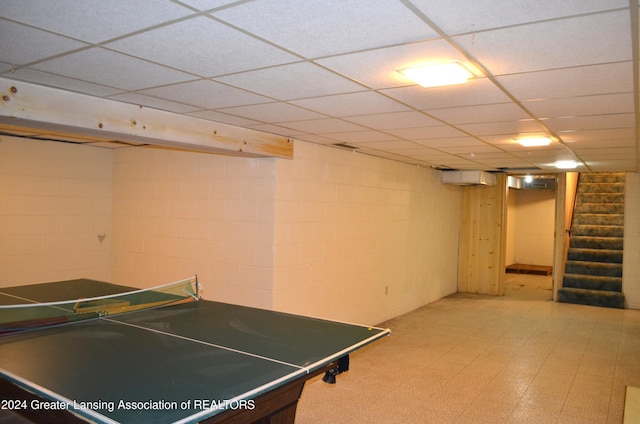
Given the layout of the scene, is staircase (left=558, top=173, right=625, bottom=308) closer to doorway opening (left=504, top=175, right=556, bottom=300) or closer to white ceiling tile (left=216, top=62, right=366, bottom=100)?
doorway opening (left=504, top=175, right=556, bottom=300)

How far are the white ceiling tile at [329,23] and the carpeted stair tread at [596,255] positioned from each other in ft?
27.7

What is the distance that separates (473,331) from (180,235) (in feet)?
12.0

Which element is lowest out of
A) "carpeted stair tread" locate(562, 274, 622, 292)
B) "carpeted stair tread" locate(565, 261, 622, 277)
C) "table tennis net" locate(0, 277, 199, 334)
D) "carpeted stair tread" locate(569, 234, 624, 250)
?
"carpeted stair tread" locate(562, 274, 622, 292)

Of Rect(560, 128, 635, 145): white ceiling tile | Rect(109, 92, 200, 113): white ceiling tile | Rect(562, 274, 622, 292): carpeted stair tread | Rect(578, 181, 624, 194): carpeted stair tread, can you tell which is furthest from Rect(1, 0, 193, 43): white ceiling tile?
Rect(578, 181, 624, 194): carpeted stair tread

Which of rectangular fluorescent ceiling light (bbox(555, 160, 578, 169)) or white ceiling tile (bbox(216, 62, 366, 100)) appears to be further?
rectangular fluorescent ceiling light (bbox(555, 160, 578, 169))

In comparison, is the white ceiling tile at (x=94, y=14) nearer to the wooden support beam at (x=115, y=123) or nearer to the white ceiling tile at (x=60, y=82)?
the white ceiling tile at (x=60, y=82)

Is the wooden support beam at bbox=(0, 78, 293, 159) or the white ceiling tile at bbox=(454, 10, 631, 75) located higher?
the white ceiling tile at bbox=(454, 10, 631, 75)

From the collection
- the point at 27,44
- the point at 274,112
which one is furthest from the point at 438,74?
the point at 27,44

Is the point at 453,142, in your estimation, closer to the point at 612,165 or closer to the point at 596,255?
the point at 612,165

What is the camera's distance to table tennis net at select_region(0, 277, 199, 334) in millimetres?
2665

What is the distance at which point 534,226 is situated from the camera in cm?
1200

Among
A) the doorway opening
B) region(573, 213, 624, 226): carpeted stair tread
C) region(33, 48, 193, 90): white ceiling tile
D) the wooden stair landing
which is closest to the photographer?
region(33, 48, 193, 90): white ceiling tile

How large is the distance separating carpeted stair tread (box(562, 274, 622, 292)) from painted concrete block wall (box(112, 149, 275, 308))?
6.20 m

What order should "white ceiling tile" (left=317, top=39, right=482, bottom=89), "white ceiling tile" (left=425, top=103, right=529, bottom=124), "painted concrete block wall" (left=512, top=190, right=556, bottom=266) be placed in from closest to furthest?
"white ceiling tile" (left=317, top=39, right=482, bottom=89)
"white ceiling tile" (left=425, top=103, right=529, bottom=124)
"painted concrete block wall" (left=512, top=190, right=556, bottom=266)
